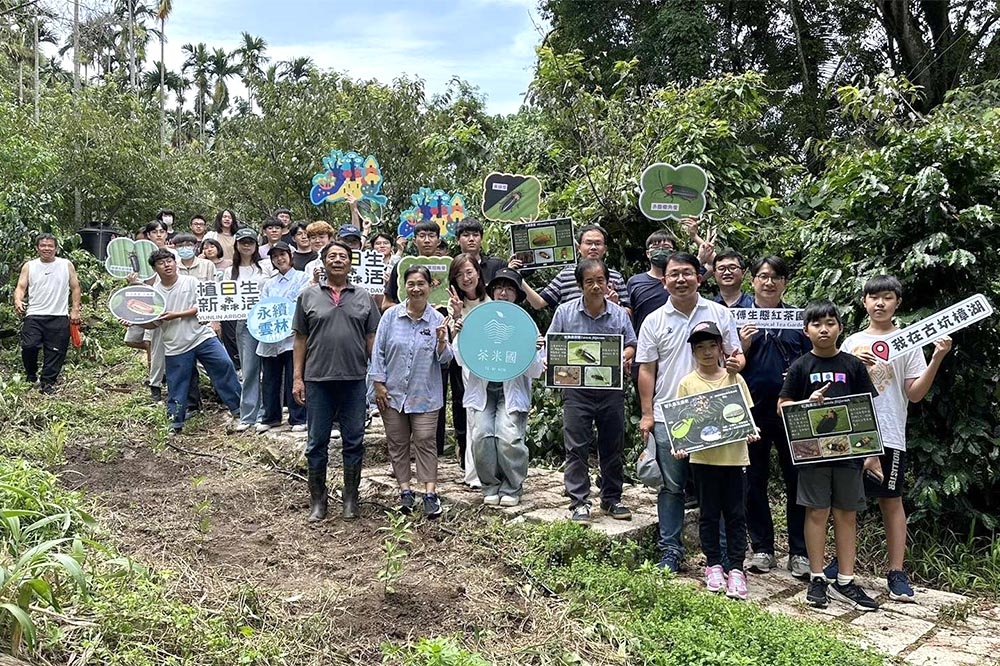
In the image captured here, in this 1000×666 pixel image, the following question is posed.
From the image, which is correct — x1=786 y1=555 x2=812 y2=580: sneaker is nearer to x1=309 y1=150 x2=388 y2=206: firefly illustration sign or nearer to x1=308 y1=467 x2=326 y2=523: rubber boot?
x1=308 y1=467 x2=326 y2=523: rubber boot

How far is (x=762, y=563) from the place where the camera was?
4496 mm

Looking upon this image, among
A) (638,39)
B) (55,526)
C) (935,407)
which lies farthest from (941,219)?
(638,39)

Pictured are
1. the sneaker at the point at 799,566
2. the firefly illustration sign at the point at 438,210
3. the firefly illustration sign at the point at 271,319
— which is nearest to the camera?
the sneaker at the point at 799,566

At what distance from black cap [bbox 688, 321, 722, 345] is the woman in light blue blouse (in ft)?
5.21

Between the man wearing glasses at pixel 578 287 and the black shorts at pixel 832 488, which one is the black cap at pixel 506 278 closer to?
the man wearing glasses at pixel 578 287

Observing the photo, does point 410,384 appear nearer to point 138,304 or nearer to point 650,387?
point 650,387

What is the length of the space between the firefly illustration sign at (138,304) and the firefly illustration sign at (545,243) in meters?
3.02

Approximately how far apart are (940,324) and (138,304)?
5712mm

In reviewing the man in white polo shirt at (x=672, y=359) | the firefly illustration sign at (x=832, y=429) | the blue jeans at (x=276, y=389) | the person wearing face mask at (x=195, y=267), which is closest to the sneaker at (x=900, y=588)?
the firefly illustration sign at (x=832, y=429)

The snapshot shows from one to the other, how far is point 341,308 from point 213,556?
1.54m

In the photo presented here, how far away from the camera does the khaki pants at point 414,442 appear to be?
487cm

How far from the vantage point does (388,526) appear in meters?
4.78

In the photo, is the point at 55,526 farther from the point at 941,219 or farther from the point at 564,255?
the point at 941,219

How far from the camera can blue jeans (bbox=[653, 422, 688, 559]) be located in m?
4.26
